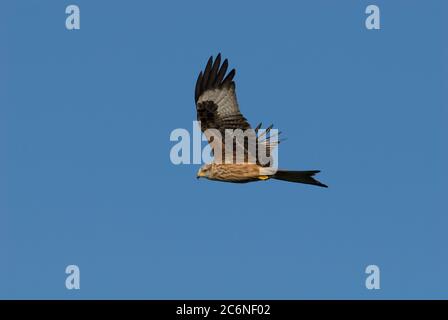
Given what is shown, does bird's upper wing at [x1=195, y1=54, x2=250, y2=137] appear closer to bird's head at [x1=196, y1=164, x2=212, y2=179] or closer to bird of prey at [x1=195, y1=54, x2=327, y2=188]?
bird of prey at [x1=195, y1=54, x2=327, y2=188]

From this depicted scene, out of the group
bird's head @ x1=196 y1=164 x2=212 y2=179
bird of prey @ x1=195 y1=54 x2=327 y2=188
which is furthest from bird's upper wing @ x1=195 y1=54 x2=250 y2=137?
bird's head @ x1=196 y1=164 x2=212 y2=179

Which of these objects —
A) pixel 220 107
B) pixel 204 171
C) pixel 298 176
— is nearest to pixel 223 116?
pixel 220 107

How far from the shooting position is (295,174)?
510 inches

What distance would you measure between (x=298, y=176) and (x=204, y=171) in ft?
4.74

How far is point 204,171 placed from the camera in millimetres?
13703

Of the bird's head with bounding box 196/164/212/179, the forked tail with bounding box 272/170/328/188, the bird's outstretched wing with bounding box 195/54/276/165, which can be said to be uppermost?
the bird's outstretched wing with bounding box 195/54/276/165

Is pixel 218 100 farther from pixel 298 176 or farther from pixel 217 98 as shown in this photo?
pixel 298 176

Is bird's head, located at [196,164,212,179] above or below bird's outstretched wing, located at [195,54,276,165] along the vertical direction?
below

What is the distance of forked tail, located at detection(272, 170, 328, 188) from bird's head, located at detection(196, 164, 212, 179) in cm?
98

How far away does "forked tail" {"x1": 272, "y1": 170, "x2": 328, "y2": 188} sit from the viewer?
12883mm

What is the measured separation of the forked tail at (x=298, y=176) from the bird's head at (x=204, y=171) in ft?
3.22

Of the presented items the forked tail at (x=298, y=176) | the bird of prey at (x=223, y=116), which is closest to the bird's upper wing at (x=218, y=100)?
the bird of prey at (x=223, y=116)

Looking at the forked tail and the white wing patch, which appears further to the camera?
the white wing patch
